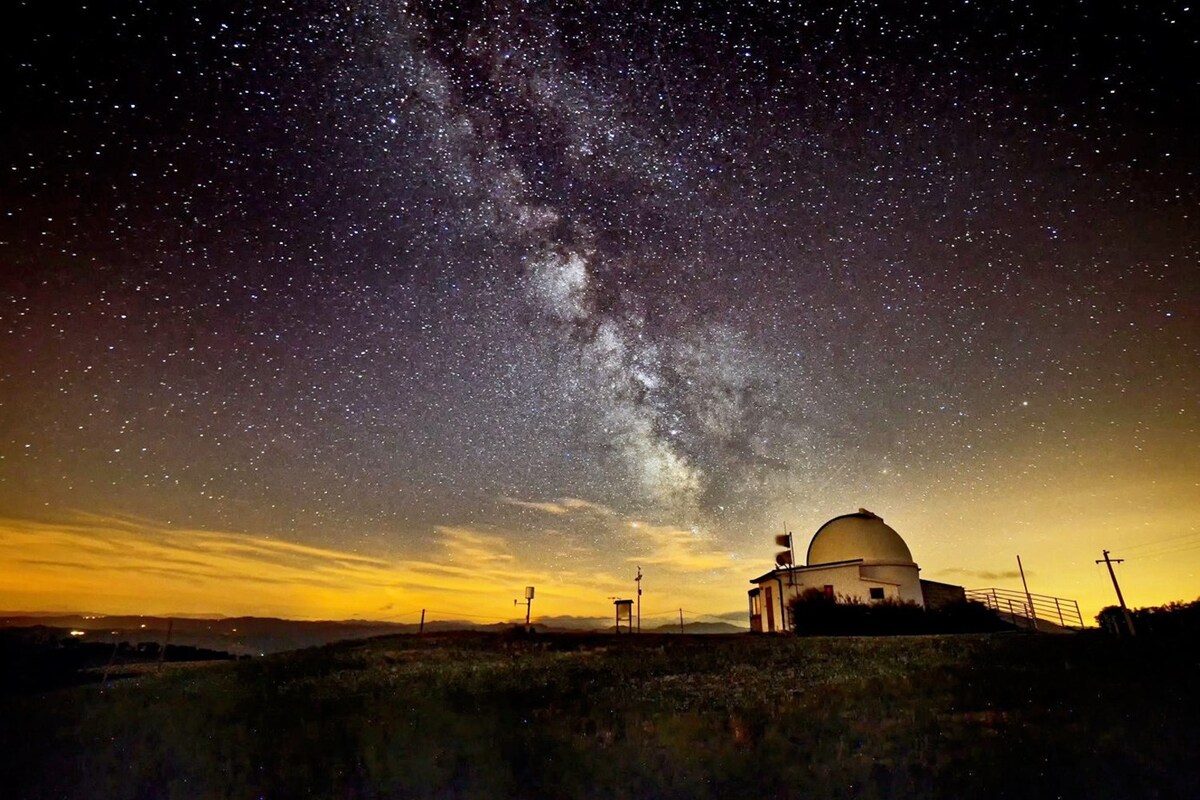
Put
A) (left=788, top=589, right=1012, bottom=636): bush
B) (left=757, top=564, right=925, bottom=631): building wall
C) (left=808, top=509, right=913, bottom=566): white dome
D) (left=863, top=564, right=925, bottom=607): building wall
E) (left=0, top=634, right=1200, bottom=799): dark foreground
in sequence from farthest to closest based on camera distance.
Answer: (left=808, top=509, right=913, bottom=566): white dome → (left=863, top=564, right=925, bottom=607): building wall → (left=757, top=564, right=925, bottom=631): building wall → (left=788, top=589, right=1012, bottom=636): bush → (left=0, top=634, right=1200, bottom=799): dark foreground

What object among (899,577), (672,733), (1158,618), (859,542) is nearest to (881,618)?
(899,577)

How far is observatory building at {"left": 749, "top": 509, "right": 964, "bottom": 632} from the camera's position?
33.1 meters

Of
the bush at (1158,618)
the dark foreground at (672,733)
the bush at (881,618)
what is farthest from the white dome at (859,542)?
the dark foreground at (672,733)

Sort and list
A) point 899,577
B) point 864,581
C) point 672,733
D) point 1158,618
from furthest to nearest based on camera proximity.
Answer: point 899,577 < point 864,581 < point 1158,618 < point 672,733

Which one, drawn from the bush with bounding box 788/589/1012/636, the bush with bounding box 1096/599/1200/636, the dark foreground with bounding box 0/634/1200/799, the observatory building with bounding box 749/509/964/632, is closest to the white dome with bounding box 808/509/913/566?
the observatory building with bounding box 749/509/964/632

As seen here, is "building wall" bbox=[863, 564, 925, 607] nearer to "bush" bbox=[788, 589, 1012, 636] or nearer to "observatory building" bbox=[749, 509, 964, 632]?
"observatory building" bbox=[749, 509, 964, 632]

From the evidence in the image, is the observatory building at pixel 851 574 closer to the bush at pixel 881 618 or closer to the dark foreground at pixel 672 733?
the bush at pixel 881 618

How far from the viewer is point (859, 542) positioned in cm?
3578

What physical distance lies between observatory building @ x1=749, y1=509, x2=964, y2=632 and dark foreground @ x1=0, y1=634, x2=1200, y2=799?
16.7 m

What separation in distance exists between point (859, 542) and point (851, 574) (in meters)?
3.03

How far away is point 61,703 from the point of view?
17219 millimetres

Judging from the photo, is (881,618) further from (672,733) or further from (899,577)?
(672,733)

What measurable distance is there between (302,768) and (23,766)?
5.70 m

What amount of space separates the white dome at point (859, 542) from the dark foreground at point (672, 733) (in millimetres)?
18620
